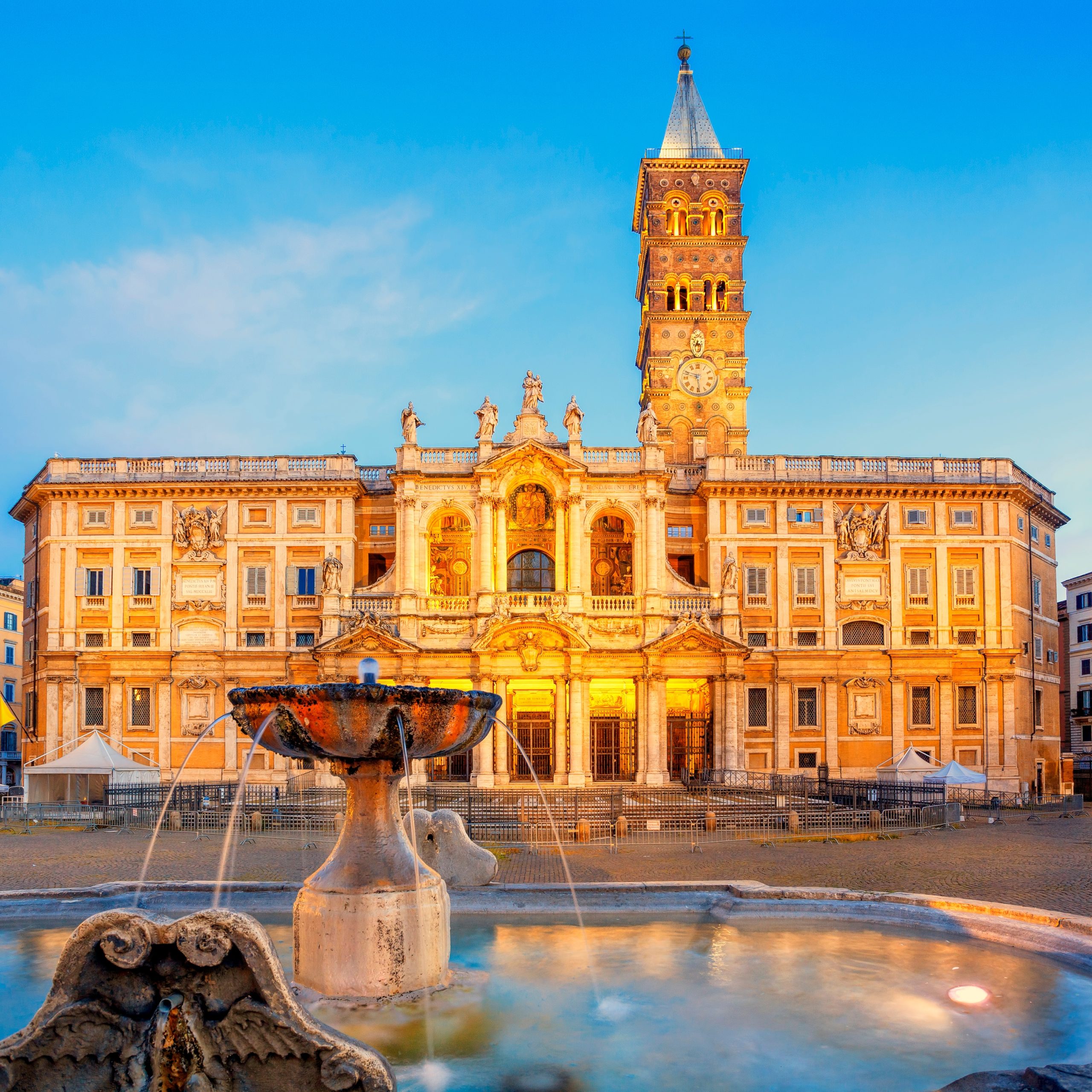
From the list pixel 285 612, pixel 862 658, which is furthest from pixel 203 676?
pixel 862 658

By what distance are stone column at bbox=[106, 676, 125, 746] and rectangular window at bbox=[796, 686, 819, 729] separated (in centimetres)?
2914

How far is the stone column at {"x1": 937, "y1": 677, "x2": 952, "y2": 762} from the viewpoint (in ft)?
144

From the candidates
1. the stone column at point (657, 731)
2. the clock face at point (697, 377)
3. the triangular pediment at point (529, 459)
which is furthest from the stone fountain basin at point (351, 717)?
the clock face at point (697, 377)

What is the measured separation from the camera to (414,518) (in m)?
43.0

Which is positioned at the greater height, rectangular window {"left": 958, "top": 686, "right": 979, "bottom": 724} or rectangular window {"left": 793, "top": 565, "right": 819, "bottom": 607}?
rectangular window {"left": 793, "top": 565, "right": 819, "bottom": 607}

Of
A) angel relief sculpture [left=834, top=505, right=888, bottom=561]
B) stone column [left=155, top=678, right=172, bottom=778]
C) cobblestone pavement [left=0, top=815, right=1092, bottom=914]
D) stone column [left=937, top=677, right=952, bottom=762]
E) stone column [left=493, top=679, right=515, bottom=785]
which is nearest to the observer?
cobblestone pavement [left=0, top=815, right=1092, bottom=914]

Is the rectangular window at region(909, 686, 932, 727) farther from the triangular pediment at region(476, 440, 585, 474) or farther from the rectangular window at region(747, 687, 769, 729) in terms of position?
the triangular pediment at region(476, 440, 585, 474)

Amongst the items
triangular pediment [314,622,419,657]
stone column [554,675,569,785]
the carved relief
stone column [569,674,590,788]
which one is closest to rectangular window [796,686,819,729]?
stone column [569,674,590,788]

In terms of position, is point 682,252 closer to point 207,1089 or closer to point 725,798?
point 725,798

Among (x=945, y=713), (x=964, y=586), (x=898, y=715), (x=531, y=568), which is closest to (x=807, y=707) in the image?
(x=898, y=715)

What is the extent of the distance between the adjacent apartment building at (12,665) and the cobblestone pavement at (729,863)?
43.5 metres

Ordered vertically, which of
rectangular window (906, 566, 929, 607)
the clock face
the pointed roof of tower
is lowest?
rectangular window (906, 566, 929, 607)

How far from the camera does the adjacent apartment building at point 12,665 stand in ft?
212

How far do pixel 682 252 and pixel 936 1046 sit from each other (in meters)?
54.4
